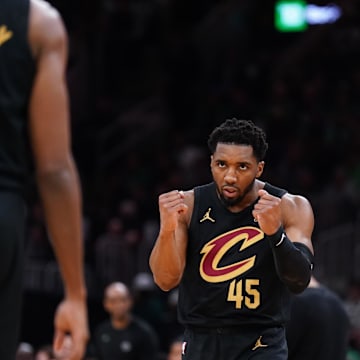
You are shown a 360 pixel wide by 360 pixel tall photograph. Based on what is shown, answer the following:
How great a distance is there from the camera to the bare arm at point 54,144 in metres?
3.88

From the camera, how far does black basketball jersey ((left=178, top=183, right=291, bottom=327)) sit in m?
6.02

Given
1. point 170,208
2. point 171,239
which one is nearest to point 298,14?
point 171,239

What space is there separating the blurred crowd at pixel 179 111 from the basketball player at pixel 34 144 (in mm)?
8636

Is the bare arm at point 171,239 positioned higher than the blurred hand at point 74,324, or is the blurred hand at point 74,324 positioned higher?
the bare arm at point 171,239

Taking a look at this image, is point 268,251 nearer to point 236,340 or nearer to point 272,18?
point 236,340

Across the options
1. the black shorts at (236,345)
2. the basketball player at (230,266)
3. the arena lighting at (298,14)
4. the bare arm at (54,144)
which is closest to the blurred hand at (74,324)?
the bare arm at (54,144)

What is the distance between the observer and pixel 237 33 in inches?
814

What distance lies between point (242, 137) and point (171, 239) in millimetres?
652

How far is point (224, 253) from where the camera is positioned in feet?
20.0

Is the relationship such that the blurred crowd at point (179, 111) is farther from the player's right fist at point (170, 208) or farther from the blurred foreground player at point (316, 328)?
the player's right fist at point (170, 208)

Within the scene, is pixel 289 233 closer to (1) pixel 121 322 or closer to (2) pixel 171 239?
(2) pixel 171 239

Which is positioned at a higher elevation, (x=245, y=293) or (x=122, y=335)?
(x=122, y=335)

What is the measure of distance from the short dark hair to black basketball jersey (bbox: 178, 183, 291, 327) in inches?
12.1

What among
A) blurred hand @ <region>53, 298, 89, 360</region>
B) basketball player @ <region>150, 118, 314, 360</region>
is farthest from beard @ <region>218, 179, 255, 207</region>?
blurred hand @ <region>53, 298, 89, 360</region>
